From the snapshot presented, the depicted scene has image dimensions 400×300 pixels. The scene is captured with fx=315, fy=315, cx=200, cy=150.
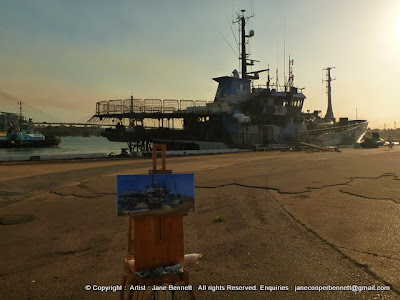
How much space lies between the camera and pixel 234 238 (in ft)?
18.2

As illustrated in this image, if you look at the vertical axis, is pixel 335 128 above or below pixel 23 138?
above

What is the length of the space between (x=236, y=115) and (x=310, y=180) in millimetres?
22834

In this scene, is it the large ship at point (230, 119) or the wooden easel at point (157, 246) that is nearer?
the wooden easel at point (157, 246)

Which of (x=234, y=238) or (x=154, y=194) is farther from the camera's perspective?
(x=234, y=238)

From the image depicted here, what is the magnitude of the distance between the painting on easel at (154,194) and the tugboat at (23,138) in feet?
220

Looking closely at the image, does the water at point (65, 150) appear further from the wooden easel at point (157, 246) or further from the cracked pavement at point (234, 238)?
the wooden easel at point (157, 246)

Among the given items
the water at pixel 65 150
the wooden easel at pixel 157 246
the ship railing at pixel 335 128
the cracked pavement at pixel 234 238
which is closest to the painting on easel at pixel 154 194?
the wooden easel at pixel 157 246

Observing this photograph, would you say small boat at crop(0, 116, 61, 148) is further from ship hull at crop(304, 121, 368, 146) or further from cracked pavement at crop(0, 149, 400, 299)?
cracked pavement at crop(0, 149, 400, 299)

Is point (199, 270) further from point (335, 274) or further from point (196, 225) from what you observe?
point (196, 225)

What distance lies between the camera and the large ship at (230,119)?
110ft

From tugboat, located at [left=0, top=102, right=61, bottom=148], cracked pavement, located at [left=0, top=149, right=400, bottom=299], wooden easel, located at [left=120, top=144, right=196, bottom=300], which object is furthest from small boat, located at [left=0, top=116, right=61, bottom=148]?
wooden easel, located at [left=120, top=144, right=196, bottom=300]

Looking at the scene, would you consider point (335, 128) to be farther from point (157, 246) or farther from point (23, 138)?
point (23, 138)

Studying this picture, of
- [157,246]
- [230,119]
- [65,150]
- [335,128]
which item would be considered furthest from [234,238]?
[65,150]

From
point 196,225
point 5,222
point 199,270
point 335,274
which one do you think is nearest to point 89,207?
point 5,222
